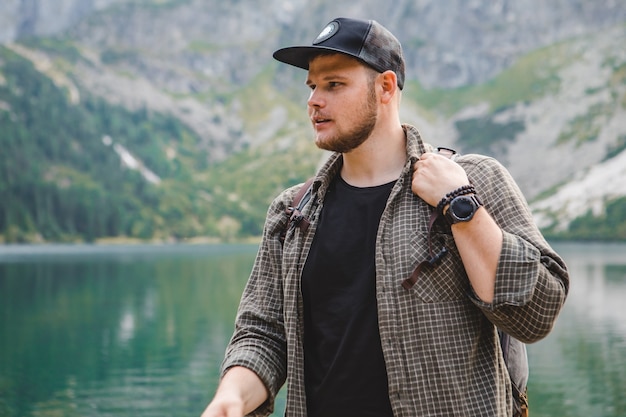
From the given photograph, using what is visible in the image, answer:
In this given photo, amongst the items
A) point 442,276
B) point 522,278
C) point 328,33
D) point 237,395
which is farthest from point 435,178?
point 237,395

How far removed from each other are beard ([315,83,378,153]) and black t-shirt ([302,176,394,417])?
250mm

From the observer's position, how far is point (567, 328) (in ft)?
167

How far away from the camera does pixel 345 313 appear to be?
357cm

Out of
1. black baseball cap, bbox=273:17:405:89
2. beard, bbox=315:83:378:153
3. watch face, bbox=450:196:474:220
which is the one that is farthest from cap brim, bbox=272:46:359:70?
watch face, bbox=450:196:474:220

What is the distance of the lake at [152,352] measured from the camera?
3084 cm

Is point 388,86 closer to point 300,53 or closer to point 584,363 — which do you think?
point 300,53

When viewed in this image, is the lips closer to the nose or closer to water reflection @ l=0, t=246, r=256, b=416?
the nose

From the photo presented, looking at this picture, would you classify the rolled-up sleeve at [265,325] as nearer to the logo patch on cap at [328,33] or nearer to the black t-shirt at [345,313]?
the black t-shirt at [345,313]

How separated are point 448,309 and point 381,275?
0.34 m

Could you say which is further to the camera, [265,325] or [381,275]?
[265,325]

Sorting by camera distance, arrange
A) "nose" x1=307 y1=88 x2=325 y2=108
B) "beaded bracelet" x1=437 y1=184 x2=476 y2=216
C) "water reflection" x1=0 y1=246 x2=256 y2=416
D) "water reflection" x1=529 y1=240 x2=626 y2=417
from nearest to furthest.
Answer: "beaded bracelet" x1=437 y1=184 x2=476 y2=216 < "nose" x1=307 y1=88 x2=325 y2=108 < "water reflection" x1=529 y1=240 x2=626 y2=417 < "water reflection" x1=0 y1=246 x2=256 y2=416

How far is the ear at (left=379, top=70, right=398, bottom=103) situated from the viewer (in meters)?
3.74

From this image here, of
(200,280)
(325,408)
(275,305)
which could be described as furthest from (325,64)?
(200,280)

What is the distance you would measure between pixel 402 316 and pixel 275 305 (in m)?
0.79
